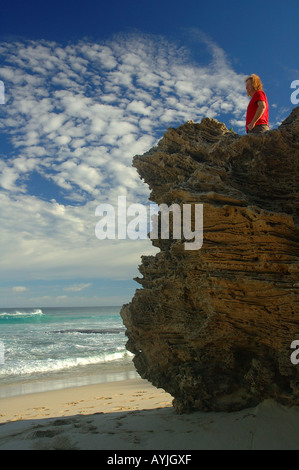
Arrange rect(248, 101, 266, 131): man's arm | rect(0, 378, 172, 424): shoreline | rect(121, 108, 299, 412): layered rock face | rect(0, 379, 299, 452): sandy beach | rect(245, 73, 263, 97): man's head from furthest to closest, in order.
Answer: rect(0, 378, 172, 424): shoreline < rect(245, 73, 263, 97): man's head < rect(248, 101, 266, 131): man's arm < rect(121, 108, 299, 412): layered rock face < rect(0, 379, 299, 452): sandy beach

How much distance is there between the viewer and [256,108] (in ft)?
21.7

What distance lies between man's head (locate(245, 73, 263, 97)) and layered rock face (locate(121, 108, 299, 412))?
0.90m

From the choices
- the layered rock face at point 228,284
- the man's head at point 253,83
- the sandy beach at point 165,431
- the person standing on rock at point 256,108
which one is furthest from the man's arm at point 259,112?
the sandy beach at point 165,431

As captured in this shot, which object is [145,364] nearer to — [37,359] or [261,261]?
[261,261]

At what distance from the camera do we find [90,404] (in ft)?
32.6

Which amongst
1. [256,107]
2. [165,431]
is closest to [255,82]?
[256,107]

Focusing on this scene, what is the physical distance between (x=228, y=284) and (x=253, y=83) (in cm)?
409

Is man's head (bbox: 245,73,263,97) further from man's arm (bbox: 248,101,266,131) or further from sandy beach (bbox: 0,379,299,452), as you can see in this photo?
sandy beach (bbox: 0,379,299,452)

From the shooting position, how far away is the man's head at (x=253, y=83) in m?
6.64

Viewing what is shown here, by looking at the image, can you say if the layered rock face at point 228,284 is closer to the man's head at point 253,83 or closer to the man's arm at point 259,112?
the man's arm at point 259,112

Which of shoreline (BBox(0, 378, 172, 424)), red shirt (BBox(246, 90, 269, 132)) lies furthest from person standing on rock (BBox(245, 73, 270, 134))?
shoreline (BBox(0, 378, 172, 424))

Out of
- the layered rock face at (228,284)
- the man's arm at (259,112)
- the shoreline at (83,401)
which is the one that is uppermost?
the man's arm at (259,112)

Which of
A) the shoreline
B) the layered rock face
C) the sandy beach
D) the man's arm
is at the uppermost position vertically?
the man's arm

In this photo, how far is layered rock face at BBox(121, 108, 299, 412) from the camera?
5.21m
